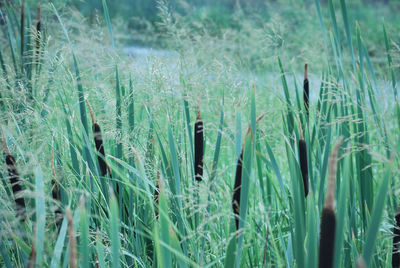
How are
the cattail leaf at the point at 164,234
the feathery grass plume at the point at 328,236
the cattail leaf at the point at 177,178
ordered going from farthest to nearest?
the cattail leaf at the point at 177,178, the cattail leaf at the point at 164,234, the feathery grass plume at the point at 328,236

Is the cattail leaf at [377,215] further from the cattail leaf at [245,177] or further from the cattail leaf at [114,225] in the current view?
the cattail leaf at [114,225]

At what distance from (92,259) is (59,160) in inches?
11.4

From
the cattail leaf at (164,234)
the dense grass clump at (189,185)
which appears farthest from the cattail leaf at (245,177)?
the cattail leaf at (164,234)

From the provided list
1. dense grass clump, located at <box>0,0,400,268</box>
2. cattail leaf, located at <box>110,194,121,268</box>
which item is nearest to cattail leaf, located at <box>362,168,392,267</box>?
dense grass clump, located at <box>0,0,400,268</box>

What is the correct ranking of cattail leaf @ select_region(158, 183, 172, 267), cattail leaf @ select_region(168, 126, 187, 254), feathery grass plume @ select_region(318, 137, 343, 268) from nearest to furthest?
feathery grass plume @ select_region(318, 137, 343, 268), cattail leaf @ select_region(158, 183, 172, 267), cattail leaf @ select_region(168, 126, 187, 254)

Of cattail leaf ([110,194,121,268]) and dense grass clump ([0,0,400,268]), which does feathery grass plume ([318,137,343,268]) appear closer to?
dense grass clump ([0,0,400,268])

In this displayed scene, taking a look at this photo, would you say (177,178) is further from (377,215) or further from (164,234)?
(377,215)

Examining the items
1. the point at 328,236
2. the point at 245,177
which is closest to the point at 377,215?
the point at 328,236

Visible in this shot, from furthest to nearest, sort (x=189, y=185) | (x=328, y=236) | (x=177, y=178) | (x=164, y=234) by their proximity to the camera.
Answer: (x=189, y=185) < (x=177, y=178) < (x=164, y=234) < (x=328, y=236)

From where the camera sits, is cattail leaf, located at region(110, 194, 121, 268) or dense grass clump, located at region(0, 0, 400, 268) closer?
cattail leaf, located at region(110, 194, 121, 268)

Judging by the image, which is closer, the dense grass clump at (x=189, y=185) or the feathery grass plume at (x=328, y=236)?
the feathery grass plume at (x=328, y=236)

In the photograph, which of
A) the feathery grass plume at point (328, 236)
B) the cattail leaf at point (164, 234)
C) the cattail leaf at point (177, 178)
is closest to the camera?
the feathery grass plume at point (328, 236)

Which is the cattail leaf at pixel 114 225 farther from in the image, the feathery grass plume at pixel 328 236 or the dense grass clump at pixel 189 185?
the feathery grass plume at pixel 328 236

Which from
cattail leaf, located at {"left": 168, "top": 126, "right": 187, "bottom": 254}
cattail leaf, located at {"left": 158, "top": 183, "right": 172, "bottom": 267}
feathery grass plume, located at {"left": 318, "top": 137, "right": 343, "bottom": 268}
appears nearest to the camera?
feathery grass plume, located at {"left": 318, "top": 137, "right": 343, "bottom": 268}
